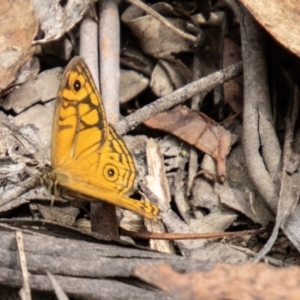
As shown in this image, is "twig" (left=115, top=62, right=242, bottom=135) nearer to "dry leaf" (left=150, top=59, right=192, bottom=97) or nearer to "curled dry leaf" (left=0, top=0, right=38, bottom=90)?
"dry leaf" (left=150, top=59, right=192, bottom=97)

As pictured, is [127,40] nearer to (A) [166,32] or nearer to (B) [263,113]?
(A) [166,32]

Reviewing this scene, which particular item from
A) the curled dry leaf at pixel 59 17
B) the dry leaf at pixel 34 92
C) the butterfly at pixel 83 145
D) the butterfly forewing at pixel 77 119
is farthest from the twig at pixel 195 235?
the curled dry leaf at pixel 59 17

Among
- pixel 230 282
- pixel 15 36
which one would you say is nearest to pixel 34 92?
pixel 15 36

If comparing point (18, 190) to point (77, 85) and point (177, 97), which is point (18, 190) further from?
point (177, 97)

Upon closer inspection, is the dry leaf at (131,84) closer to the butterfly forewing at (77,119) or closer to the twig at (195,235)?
the butterfly forewing at (77,119)

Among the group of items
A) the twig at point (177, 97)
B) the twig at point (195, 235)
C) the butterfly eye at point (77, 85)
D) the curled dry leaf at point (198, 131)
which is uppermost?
the butterfly eye at point (77, 85)

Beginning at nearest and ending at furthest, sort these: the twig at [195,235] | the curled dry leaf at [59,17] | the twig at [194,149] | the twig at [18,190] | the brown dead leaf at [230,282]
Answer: the brown dead leaf at [230,282]
the twig at [195,235]
the twig at [18,190]
the twig at [194,149]
the curled dry leaf at [59,17]

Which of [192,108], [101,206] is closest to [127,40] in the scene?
[192,108]
